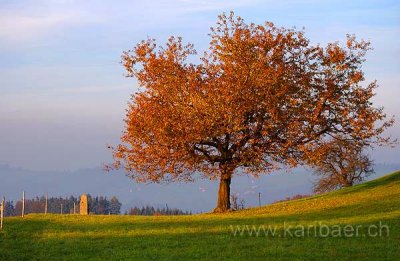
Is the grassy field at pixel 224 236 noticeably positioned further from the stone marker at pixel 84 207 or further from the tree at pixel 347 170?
the tree at pixel 347 170

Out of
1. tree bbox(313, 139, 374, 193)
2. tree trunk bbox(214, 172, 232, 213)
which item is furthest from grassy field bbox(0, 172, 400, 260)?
tree bbox(313, 139, 374, 193)

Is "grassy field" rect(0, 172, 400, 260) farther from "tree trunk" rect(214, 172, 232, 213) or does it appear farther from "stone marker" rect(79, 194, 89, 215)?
"stone marker" rect(79, 194, 89, 215)

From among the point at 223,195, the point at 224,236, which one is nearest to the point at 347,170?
the point at 223,195

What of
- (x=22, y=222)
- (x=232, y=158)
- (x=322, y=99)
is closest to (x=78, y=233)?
(x=22, y=222)

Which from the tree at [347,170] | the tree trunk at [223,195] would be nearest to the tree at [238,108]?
the tree trunk at [223,195]

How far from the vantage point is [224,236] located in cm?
3925

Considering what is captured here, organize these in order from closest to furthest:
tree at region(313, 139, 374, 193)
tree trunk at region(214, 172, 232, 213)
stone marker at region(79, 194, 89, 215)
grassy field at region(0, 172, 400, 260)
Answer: grassy field at region(0, 172, 400, 260)
tree trunk at region(214, 172, 232, 213)
stone marker at region(79, 194, 89, 215)
tree at region(313, 139, 374, 193)

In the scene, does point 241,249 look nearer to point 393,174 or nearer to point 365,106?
point 365,106

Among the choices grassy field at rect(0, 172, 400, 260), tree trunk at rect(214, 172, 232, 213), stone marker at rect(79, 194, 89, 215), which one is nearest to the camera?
grassy field at rect(0, 172, 400, 260)

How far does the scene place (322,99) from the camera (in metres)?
59.8

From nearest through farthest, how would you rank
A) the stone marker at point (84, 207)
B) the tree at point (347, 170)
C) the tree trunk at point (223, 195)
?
the tree trunk at point (223, 195), the stone marker at point (84, 207), the tree at point (347, 170)

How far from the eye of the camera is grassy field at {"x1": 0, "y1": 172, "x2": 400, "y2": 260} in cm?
3316

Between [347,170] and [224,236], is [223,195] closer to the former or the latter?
[224,236]

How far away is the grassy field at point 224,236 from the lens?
33.2 meters
